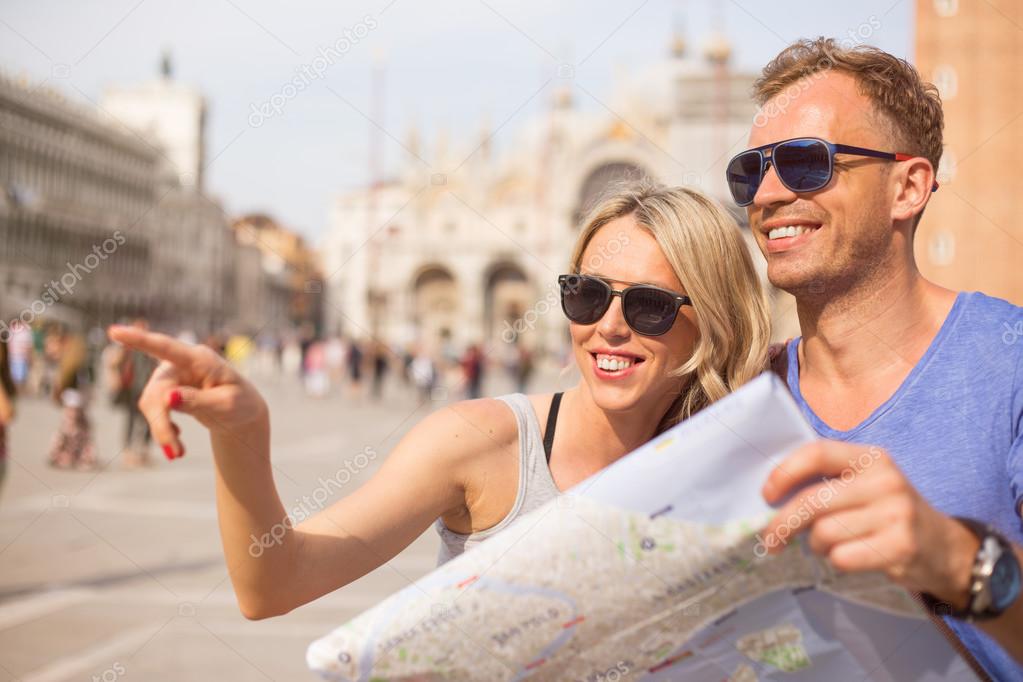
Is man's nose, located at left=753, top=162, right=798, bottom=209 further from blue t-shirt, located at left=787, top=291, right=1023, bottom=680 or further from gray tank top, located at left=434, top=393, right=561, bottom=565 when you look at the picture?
A: gray tank top, located at left=434, top=393, right=561, bottom=565

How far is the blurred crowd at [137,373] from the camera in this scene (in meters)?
11.2

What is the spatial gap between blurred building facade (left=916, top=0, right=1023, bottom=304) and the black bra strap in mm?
21567

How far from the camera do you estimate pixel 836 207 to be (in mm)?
1942

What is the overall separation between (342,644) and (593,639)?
1.26ft

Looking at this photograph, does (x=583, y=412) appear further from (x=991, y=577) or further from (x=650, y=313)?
(x=991, y=577)

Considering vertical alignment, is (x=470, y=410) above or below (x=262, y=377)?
above

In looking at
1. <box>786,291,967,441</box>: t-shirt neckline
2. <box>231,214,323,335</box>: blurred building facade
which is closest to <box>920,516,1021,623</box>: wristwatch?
<box>786,291,967,441</box>: t-shirt neckline

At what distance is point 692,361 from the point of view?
206cm

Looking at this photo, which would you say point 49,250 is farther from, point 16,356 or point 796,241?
point 796,241

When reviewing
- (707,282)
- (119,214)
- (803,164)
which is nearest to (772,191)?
(803,164)

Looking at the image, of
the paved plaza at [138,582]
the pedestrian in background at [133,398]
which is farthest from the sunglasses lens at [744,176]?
the pedestrian in background at [133,398]

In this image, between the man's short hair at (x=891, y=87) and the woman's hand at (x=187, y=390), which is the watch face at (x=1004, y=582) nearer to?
the man's short hair at (x=891, y=87)

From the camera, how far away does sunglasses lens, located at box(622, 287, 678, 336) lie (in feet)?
6.59

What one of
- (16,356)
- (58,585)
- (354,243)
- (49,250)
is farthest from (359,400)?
(354,243)
